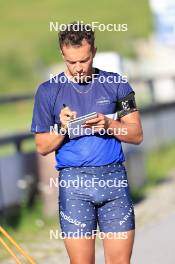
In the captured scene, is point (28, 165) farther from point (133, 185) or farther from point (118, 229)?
point (118, 229)

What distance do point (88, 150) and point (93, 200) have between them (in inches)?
11.3

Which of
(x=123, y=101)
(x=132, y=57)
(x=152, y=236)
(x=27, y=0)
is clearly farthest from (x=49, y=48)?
(x=123, y=101)

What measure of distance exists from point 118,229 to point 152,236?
4222 mm

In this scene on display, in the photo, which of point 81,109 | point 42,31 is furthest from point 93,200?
point 42,31

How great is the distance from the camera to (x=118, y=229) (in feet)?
18.2

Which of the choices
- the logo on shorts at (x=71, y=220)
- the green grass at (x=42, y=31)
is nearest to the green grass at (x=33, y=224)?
the logo on shorts at (x=71, y=220)

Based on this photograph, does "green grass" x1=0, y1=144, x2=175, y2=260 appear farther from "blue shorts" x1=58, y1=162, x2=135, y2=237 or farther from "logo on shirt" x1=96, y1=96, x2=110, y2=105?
"logo on shirt" x1=96, y1=96, x2=110, y2=105

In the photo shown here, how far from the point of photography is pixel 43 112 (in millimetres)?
5574

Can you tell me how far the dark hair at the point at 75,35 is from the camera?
5445 millimetres

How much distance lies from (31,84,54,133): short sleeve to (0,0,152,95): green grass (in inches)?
1480

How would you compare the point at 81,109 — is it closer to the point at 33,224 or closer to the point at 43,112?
the point at 43,112

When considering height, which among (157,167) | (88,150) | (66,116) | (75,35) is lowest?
(157,167)

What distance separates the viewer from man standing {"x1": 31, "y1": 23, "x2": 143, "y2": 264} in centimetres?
549

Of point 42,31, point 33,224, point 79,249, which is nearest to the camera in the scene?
point 79,249
